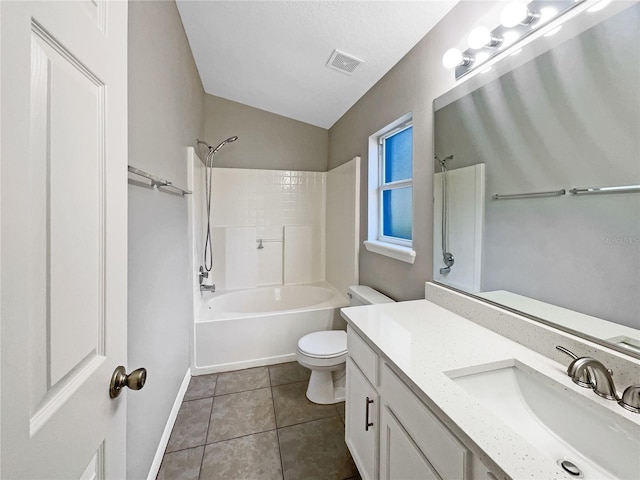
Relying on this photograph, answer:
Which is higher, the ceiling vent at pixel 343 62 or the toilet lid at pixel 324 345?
the ceiling vent at pixel 343 62

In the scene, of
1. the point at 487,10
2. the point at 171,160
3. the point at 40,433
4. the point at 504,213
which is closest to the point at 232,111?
→ the point at 171,160

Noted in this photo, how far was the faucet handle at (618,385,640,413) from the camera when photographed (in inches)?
26.4

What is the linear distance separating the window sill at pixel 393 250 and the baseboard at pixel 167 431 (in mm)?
1773

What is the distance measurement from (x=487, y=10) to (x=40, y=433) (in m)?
1.94

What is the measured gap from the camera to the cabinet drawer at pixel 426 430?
2.21 ft

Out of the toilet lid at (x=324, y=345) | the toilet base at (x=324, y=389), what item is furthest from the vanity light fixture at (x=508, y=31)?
the toilet base at (x=324, y=389)

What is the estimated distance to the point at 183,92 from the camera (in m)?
1.97

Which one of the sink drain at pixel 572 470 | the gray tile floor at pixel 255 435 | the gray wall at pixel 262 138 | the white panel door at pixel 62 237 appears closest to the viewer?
the white panel door at pixel 62 237

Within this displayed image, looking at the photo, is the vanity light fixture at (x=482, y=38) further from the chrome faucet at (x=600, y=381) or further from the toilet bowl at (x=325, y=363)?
the toilet bowl at (x=325, y=363)

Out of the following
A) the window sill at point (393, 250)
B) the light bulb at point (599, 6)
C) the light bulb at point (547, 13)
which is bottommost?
the window sill at point (393, 250)

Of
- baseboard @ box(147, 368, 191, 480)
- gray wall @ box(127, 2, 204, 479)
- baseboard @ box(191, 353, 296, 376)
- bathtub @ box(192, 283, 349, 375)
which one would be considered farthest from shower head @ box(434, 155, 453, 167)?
baseboard @ box(147, 368, 191, 480)

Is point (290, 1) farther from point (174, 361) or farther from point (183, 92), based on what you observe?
point (174, 361)

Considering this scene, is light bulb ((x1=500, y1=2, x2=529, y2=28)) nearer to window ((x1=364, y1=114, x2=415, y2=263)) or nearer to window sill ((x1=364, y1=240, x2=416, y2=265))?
window ((x1=364, y1=114, x2=415, y2=263))

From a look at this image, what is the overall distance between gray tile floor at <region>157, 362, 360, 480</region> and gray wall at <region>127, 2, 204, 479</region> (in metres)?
0.19
